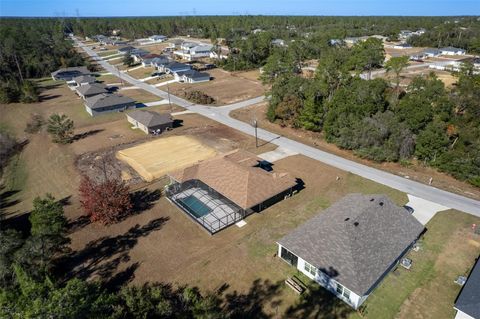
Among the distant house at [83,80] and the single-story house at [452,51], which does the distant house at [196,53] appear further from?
the single-story house at [452,51]

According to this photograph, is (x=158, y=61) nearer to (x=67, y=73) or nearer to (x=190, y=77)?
(x=190, y=77)

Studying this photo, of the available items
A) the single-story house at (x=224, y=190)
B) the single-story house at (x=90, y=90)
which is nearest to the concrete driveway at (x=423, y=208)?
the single-story house at (x=224, y=190)

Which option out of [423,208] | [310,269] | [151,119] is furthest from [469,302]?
[151,119]

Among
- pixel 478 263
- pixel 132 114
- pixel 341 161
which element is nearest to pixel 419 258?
pixel 478 263

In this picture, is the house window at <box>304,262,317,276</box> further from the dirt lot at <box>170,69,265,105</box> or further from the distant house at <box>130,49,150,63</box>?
the distant house at <box>130,49,150,63</box>

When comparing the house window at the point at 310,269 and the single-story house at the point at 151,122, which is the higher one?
the single-story house at the point at 151,122

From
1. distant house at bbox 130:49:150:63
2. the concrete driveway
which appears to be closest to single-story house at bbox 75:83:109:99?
distant house at bbox 130:49:150:63
